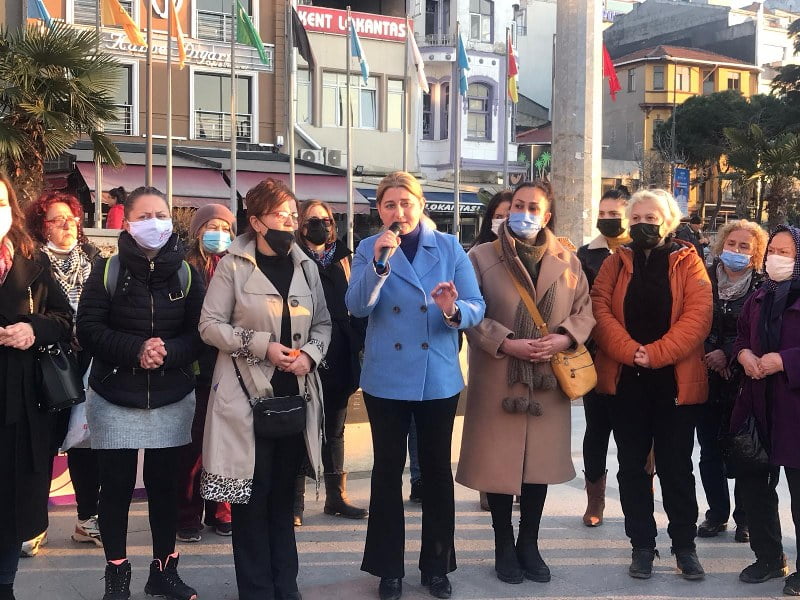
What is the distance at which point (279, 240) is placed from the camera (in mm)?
4395

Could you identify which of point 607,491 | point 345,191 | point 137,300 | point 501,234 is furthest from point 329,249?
point 345,191

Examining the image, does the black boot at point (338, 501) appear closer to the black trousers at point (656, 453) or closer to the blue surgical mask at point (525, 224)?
the black trousers at point (656, 453)

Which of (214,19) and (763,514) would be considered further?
(214,19)

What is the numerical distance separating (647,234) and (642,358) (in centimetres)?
66

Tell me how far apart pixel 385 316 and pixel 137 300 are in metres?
1.15

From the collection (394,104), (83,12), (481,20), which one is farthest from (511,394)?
(481,20)

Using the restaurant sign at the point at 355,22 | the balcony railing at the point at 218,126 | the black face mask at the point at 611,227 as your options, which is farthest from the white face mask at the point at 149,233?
the restaurant sign at the point at 355,22

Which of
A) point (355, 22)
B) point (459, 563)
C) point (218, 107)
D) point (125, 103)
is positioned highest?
point (355, 22)

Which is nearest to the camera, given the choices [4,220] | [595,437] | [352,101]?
[4,220]

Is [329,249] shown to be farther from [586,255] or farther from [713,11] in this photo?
[713,11]

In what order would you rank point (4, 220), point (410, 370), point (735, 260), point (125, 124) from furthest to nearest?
point (125, 124) < point (735, 260) < point (410, 370) < point (4, 220)

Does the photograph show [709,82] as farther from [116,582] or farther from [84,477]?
[116,582]

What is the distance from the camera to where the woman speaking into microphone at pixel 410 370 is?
4512 millimetres

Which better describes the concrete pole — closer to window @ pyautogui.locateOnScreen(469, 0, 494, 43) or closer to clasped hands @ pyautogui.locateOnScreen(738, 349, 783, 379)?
clasped hands @ pyautogui.locateOnScreen(738, 349, 783, 379)
